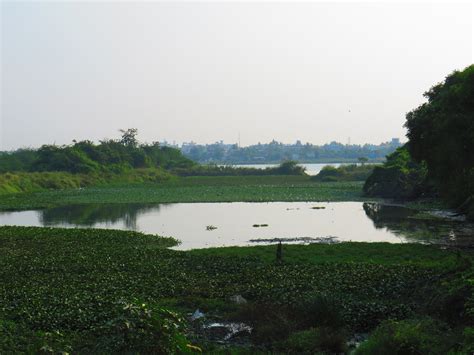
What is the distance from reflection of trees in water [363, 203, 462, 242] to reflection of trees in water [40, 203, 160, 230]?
57.2ft

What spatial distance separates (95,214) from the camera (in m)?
46.1

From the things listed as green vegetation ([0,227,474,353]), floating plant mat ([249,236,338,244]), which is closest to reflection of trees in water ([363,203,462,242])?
floating plant mat ([249,236,338,244])

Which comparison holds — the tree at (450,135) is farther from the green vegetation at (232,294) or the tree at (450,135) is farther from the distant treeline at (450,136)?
the green vegetation at (232,294)

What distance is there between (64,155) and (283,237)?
7182 centimetres

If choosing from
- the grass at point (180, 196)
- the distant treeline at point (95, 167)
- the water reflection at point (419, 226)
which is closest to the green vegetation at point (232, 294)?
the water reflection at point (419, 226)

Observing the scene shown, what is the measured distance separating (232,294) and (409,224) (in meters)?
21.9

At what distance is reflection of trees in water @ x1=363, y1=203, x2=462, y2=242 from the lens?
97.7 feet

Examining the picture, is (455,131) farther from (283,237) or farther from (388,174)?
(388,174)

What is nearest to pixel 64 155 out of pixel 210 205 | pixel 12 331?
pixel 210 205

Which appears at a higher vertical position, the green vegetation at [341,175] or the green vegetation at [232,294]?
the green vegetation at [341,175]

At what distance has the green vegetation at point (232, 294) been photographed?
36.5 feet

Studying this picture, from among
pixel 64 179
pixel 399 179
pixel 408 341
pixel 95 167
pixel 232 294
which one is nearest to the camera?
pixel 408 341

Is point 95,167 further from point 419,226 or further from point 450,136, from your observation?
point 450,136

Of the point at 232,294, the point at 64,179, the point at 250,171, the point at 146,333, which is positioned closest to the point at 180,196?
the point at 64,179
